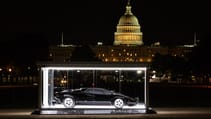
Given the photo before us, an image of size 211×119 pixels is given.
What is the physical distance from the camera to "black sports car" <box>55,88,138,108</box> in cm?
4456

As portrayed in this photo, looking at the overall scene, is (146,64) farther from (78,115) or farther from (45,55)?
(45,55)

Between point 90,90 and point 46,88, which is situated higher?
point 46,88

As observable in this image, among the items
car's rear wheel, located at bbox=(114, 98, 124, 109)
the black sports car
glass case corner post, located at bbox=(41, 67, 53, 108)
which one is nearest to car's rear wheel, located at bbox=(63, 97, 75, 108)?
the black sports car

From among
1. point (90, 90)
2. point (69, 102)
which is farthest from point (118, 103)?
point (69, 102)

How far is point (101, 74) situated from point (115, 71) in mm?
893

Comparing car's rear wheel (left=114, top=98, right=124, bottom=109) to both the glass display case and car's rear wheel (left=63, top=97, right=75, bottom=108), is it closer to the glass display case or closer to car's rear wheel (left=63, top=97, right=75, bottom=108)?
the glass display case

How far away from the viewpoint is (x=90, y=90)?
44.5 metres

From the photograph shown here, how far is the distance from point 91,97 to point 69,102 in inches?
54.4

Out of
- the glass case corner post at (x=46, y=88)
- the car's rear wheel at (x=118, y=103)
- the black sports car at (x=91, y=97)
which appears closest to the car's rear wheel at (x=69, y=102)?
the black sports car at (x=91, y=97)

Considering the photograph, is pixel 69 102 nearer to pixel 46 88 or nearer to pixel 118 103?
pixel 46 88

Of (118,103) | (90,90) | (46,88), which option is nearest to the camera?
(90,90)

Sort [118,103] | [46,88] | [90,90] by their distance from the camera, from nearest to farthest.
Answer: [90,90] < [46,88] < [118,103]

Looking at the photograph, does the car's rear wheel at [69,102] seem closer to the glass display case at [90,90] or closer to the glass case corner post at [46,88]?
the glass display case at [90,90]

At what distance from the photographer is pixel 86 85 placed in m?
44.7
